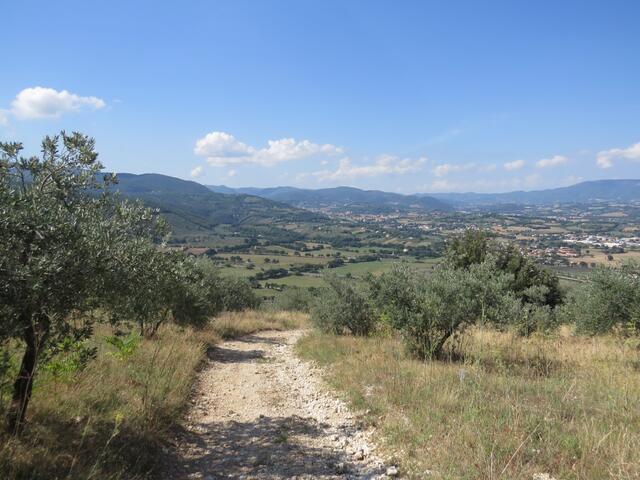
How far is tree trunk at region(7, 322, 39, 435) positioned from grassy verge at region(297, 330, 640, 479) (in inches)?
190

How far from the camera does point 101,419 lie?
5719mm

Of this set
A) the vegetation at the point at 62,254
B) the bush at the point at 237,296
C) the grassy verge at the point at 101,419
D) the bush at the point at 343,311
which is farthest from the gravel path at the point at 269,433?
the bush at the point at 237,296

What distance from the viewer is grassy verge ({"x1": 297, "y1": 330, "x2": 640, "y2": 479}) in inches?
176

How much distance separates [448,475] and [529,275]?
24.8 meters

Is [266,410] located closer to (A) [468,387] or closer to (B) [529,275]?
(A) [468,387]

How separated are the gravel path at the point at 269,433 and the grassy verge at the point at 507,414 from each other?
51 centimetres

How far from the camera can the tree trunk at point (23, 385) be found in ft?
15.0

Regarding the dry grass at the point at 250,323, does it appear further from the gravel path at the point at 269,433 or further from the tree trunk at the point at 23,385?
the tree trunk at the point at 23,385

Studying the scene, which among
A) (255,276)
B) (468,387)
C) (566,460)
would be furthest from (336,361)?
(255,276)

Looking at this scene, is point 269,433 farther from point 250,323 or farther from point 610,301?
point 250,323

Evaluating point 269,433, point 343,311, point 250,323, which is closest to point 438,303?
point 269,433

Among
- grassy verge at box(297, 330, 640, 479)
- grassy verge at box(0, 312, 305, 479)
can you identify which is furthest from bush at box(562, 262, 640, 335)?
grassy verge at box(0, 312, 305, 479)

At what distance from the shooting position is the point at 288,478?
4910mm

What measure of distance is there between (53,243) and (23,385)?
2.16 m
